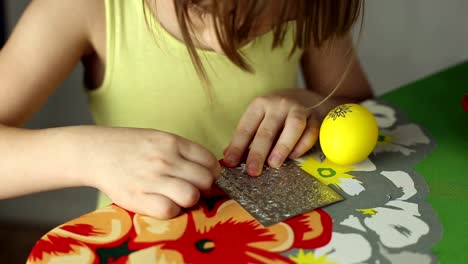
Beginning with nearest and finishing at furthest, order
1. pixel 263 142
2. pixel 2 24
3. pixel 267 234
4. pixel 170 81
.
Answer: pixel 267 234
pixel 263 142
pixel 170 81
pixel 2 24

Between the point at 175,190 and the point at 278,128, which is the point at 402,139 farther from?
the point at 175,190

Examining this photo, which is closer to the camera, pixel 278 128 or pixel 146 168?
pixel 146 168

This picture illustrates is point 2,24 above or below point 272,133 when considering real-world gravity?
above

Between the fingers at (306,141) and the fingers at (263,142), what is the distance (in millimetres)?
26

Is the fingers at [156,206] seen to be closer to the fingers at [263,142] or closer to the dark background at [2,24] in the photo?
the fingers at [263,142]

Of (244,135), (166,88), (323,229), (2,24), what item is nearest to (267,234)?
(323,229)

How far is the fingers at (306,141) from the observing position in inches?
22.7

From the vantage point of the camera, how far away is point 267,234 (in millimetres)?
464

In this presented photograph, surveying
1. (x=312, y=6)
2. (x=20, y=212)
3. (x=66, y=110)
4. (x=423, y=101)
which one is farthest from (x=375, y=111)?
(x=20, y=212)

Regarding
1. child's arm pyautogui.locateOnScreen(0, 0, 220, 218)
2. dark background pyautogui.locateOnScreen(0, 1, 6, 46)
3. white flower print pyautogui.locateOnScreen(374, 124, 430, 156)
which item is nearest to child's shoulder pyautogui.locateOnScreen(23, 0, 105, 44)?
child's arm pyautogui.locateOnScreen(0, 0, 220, 218)

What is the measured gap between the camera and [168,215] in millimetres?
479

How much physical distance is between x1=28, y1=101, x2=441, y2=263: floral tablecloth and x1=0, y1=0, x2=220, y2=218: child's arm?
2 cm

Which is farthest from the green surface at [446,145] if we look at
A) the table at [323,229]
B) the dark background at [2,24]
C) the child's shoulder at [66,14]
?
the dark background at [2,24]

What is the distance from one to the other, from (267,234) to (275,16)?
0.69 feet
